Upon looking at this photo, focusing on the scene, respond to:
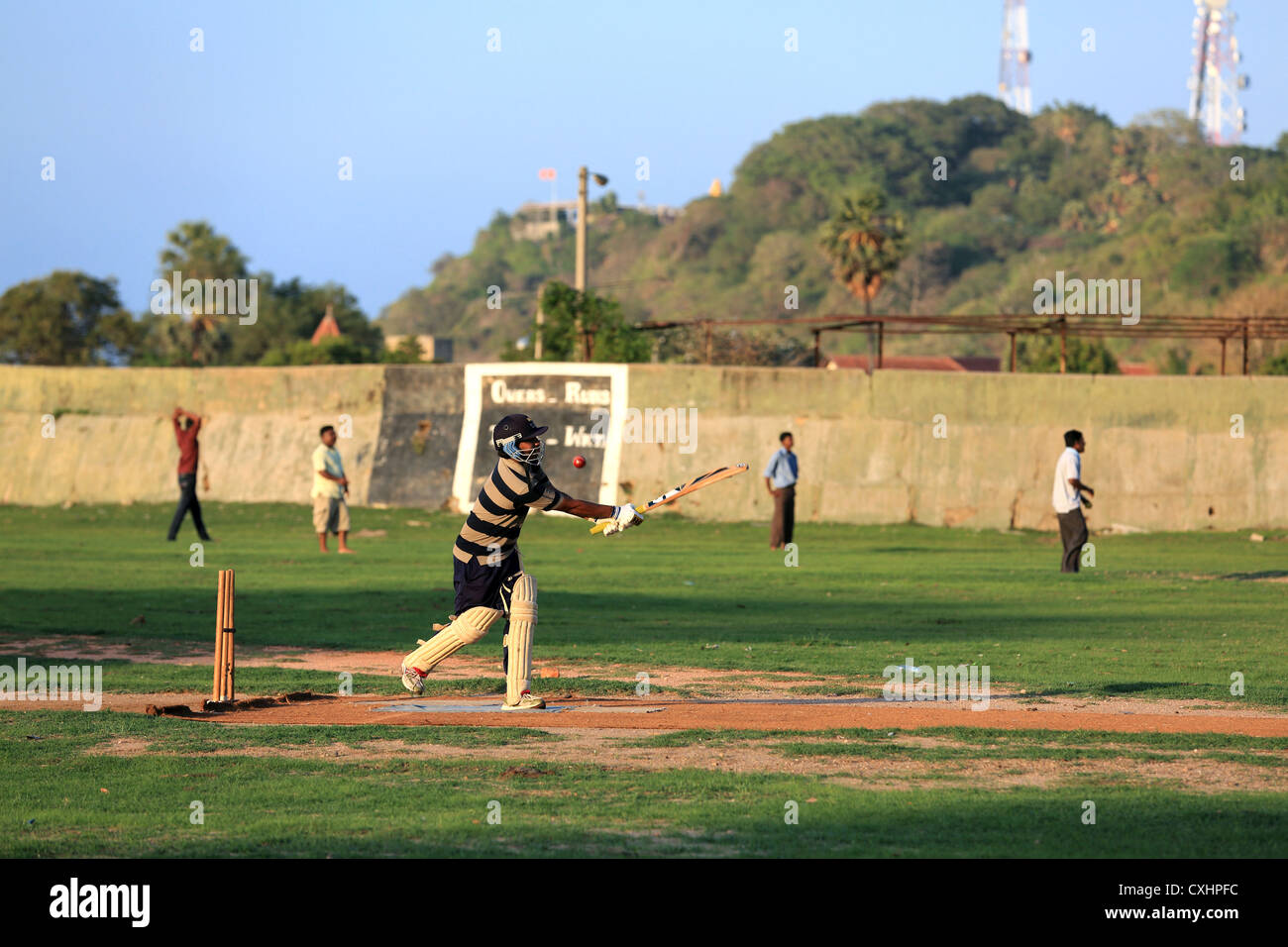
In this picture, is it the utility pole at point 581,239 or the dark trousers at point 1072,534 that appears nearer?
the dark trousers at point 1072,534

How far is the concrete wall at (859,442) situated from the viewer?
104 ft

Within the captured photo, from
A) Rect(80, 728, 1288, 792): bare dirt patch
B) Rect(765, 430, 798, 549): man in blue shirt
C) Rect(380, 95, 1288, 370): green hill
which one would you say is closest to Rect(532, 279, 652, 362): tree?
→ Rect(765, 430, 798, 549): man in blue shirt

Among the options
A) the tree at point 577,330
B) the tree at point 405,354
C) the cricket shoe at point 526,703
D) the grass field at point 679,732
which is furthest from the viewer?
the tree at point 405,354

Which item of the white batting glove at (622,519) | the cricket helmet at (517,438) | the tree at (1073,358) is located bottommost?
the white batting glove at (622,519)

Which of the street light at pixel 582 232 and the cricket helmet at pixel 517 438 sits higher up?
the street light at pixel 582 232

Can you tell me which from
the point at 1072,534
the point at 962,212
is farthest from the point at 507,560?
the point at 962,212

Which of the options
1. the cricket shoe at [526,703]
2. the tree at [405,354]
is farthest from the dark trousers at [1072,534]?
the tree at [405,354]

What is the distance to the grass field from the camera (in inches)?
302

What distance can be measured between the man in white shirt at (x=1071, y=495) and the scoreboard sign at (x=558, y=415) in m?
13.0

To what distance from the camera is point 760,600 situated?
64.2 ft

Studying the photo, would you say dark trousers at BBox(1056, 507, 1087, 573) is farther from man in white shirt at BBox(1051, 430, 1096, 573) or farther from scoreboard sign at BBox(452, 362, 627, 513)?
scoreboard sign at BBox(452, 362, 627, 513)

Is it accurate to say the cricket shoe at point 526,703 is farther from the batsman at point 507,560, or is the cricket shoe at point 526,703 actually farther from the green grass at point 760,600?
the green grass at point 760,600

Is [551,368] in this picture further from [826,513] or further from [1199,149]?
[1199,149]
